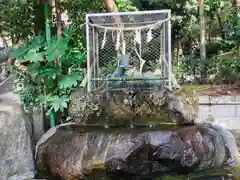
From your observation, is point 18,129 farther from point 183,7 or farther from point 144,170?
point 183,7

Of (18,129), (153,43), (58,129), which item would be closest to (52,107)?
(58,129)

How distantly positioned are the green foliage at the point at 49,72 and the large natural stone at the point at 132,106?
10.6 inches

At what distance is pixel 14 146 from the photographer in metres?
4.08

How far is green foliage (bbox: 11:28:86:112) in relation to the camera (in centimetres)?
477

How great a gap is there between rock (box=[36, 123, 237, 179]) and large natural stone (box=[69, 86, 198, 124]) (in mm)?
567

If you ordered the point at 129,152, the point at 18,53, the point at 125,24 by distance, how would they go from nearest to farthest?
the point at 129,152 → the point at 18,53 → the point at 125,24

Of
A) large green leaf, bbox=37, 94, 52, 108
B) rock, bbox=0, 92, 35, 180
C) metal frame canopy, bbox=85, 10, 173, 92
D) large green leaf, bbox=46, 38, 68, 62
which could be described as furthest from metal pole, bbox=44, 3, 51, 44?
rock, bbox=0, 92, 35, 180

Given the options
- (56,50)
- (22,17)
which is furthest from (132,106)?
(22,17)

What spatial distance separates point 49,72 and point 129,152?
1.73 m

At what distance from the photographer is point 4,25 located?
6.02 m

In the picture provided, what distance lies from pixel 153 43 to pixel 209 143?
10.6ft

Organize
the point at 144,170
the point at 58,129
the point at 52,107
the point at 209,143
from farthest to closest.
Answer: the point at 52,107 < the point at 58,129 < the point at 209,143 < the point at 144,170

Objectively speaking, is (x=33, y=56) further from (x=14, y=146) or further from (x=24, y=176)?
(x=24, y=176)

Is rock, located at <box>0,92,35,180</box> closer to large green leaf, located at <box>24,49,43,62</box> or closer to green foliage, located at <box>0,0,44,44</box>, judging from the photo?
large green leaf, located at <box>24,49,43,62</box>
